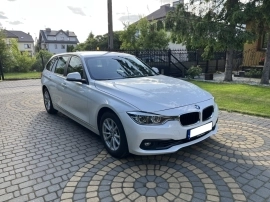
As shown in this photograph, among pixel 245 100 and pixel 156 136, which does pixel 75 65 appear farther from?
pixel 245 100

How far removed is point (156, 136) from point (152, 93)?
678mm

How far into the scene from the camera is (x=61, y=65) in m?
4.97

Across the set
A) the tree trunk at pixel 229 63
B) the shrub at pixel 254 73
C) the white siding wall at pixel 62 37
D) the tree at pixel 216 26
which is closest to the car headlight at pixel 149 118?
the tree at pixel 216 26

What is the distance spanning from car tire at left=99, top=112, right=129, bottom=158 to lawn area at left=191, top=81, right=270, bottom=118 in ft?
12.4

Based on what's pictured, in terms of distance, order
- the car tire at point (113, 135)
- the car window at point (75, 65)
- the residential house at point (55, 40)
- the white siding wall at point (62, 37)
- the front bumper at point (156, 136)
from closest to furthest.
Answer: the front bumper at point (156, 136)
the car tire at point (113, 135)
the car window at point (75, 65)
the residential house at point (55, 40)
the white siding wall at point (62, 37)

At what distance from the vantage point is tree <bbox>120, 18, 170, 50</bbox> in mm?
21297

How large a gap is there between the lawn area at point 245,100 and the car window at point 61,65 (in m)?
4.24

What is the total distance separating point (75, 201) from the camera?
2.42 meters

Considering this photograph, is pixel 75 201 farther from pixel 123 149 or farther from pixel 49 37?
pixel 49 37

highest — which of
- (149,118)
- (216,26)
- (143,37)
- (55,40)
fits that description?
(55,40)

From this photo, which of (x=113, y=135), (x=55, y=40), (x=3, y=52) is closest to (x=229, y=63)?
(x=113, y=135)

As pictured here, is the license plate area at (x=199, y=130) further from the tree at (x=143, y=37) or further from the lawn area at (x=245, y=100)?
the tree at (x=143, y=37)

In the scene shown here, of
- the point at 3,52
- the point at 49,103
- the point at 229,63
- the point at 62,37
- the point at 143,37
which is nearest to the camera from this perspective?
the point at 49,103

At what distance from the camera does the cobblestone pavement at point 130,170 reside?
8.28 feet
